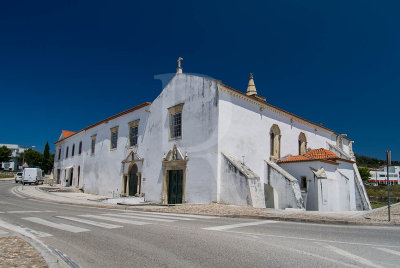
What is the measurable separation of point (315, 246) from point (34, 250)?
5337mm

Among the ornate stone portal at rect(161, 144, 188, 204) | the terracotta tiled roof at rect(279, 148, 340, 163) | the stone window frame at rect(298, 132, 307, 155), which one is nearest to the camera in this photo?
the ornate stone portal at rect(161, 144, 188, 204)

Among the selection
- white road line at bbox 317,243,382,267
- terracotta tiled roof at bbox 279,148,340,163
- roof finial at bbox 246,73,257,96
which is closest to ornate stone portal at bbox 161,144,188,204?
terracotta tiled roof at bbox 279,148,340,163

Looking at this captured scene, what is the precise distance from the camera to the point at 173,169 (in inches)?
753

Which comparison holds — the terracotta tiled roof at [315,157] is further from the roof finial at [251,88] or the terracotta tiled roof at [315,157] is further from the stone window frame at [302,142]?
the roof finial at [251,88]

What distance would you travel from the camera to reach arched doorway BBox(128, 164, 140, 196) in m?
23.1

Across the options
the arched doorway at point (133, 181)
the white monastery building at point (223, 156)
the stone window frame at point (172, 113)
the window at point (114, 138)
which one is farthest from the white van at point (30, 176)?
the stone window frame at point (172, 113)

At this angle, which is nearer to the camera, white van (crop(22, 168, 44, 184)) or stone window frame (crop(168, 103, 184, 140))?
stone window frame (crop(168, 103, 184, 140))

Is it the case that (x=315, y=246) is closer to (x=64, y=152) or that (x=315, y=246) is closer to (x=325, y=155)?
(x=325, y=155)

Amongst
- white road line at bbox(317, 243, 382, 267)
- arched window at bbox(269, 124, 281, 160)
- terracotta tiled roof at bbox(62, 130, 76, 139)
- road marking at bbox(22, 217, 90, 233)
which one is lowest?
road marking at bbox(22, 217, 90, 233)

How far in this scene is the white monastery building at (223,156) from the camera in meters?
16.5

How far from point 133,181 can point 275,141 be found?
39.5 ft

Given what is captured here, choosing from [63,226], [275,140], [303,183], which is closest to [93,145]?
[275,140]

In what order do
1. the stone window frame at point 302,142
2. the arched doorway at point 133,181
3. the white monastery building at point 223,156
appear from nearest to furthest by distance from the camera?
the white monastery building at point 223,156, the arched doorway at point 133,181, the stone window frame at point 302,142

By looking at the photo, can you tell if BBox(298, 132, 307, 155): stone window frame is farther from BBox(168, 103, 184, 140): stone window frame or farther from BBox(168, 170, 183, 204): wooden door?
BBox(168, 170, 183, 204): wooden door
